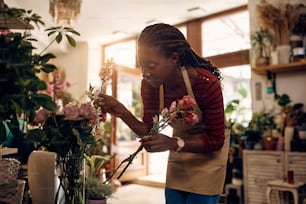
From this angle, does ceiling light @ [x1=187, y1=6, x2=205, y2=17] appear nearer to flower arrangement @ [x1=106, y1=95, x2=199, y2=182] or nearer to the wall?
the wall

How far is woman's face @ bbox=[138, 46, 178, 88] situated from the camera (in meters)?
0.85

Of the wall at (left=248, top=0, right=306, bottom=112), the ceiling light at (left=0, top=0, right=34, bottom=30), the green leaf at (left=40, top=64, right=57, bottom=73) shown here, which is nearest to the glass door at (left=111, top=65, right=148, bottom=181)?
the wall at (left=248, top=0, right=306, bottom=112)

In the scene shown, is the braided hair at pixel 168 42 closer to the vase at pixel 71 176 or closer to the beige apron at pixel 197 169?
the beige apron at pixel 197 169

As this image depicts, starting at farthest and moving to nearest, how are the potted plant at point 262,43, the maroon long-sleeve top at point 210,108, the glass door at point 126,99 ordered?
the glass door at point 126,99, the potted plant at point 262,43, the maroon long-sleeve top at point 210,108

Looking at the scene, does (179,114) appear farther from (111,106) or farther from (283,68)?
(283,68)

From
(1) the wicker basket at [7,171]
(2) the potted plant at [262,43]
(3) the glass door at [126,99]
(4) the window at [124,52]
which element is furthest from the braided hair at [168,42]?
(4) the window at [124,52]

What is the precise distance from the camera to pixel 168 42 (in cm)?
86

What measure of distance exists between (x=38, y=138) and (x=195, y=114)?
1.42 feet

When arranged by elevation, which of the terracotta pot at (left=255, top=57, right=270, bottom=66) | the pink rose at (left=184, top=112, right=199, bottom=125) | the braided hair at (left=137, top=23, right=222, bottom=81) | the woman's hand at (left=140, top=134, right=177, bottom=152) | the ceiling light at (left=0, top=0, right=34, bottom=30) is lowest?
the woman's hand at (left=140, top=134, right=177, bottom=152)

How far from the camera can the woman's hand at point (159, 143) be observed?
2.50 ft

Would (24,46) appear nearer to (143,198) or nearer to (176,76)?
(176,76)

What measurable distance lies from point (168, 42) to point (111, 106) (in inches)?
10.6

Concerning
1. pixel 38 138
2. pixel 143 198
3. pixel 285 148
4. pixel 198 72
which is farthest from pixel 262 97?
pixel 38 138

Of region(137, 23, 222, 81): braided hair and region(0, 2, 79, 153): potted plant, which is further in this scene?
region(137, 23, 222, 81): braided hair
